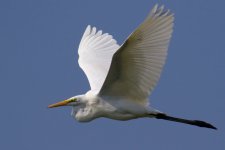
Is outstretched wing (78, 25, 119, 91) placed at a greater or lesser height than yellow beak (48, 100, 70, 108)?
greater

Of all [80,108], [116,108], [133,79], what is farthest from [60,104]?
[133,79]

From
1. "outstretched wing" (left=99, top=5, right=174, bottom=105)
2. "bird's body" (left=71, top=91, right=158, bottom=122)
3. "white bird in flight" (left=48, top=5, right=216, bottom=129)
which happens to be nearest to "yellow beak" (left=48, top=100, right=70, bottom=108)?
"white bird in flight" (left=48, top=5, right=216, bottom=129)

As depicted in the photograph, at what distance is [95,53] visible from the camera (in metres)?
12.6

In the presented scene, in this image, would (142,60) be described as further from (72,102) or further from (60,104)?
(60,104)

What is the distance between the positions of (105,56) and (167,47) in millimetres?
3183

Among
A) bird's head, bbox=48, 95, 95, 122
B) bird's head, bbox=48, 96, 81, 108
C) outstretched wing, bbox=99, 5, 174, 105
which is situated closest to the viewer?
outstretched wing, bbox=99, 5, 174, 105

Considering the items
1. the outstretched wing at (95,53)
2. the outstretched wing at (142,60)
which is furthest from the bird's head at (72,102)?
the outstretched wing at (95,53)

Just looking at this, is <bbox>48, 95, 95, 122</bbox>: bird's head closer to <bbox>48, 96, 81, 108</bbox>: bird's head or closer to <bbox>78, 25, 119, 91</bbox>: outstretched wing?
<bbox>48, 96, 81, 108</bbox>: bird's head

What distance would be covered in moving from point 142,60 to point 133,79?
45 centimetres

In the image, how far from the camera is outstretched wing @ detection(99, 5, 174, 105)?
9.00 meters

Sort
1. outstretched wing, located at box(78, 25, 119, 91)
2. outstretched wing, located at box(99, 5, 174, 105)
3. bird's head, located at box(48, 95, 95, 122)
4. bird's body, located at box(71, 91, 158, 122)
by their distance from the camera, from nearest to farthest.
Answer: outstretched wing, located at box(99, 5, 174, 105) < bird's body, located at box(71, 91, 158, 122) < bird's head, located at box(48, 95, 95, 122) < outstretched wing, located at box(78, 25, 119, 91)

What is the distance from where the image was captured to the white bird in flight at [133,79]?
905 cm

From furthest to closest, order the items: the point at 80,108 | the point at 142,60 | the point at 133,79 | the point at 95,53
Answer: the point at 95,53 < the point at 80,108 < the point at 133,79 < the point at 142,60

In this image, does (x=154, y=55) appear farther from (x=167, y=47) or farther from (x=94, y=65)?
(x=94, y=65)
